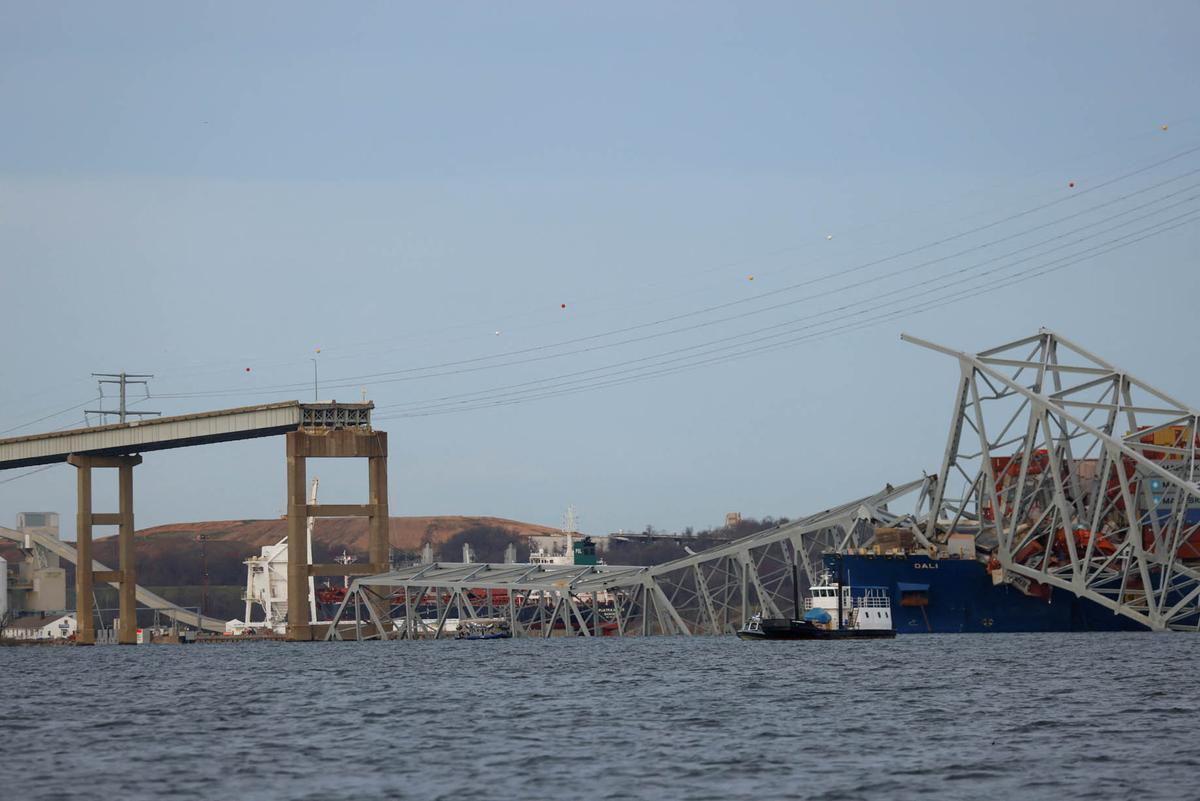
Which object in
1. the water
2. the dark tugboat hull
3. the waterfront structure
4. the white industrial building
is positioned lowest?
the water

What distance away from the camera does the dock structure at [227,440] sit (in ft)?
413

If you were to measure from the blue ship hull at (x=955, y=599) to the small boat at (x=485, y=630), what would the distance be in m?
35.1

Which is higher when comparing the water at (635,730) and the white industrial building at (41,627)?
the white industrial building at (41,627)

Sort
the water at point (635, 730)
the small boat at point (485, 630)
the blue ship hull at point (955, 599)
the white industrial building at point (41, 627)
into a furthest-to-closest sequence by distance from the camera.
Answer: the white industrial building at point (41, 627) → the small boat at point (485, 630) → the blue ship hull at point (955, 599) → the water at point (635, 730)

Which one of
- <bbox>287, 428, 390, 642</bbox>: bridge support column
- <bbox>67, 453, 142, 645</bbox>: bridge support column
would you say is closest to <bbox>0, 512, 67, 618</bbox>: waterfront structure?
<bbox>67, 453, 142, 645</bbox>: bridge support column

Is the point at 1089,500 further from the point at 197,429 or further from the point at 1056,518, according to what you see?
the point at 197,429

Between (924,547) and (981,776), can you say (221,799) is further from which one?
(924,547)

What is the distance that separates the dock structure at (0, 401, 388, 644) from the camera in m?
126

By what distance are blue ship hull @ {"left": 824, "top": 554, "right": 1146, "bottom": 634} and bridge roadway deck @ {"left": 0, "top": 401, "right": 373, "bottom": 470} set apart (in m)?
43.6

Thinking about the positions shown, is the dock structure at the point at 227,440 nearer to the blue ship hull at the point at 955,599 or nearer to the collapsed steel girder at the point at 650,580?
the collapsed steel girder at the point at 650,580

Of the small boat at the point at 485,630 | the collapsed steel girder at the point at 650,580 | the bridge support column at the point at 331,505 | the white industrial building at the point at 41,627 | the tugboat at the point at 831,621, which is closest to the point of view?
the tugboat at the point at 831,621

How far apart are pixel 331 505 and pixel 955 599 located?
4705 cm

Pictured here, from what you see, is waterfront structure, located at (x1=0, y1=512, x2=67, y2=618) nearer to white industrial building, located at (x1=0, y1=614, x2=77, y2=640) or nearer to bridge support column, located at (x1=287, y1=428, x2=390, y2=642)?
white industrial building, located at (x1=0, y1=614, x2=77, y2=640)

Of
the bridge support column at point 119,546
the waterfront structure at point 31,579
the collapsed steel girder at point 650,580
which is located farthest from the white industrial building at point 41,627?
the collapsed steel girder at point 650,580
